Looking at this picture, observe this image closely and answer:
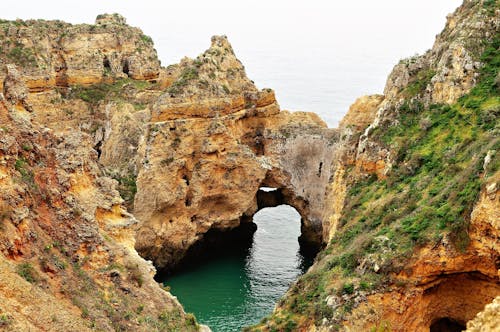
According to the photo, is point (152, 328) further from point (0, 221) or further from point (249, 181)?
point (249, 181)

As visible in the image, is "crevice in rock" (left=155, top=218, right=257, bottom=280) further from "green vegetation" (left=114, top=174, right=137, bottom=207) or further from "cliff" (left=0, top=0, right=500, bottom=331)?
"green vegetation" (left=114, top=174, right=137, bottom=207)

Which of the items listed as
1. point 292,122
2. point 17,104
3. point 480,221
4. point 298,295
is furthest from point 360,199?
point 17,104

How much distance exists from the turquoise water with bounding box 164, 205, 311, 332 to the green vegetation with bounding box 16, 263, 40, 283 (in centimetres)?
1812

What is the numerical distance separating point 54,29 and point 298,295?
41.5 m

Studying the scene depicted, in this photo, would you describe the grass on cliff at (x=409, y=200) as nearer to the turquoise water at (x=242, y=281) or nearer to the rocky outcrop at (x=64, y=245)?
the rocky outcrop at (x=64, y=245)

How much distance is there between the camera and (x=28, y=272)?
16.2 meters

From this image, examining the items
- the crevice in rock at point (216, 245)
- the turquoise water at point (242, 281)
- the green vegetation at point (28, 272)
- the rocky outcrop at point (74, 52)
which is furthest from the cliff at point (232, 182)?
the turquoise water at point (242, 281)

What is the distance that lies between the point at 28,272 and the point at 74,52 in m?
42.1

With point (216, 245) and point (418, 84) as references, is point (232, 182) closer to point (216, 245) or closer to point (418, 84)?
point (216, 245)

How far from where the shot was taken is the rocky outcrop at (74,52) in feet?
166

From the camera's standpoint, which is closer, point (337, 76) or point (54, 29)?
point (54, 29)

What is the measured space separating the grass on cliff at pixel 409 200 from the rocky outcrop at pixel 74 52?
32743 millimetres

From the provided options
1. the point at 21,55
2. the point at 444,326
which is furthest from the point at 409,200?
the point at 21,55

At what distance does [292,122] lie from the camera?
4488cm
